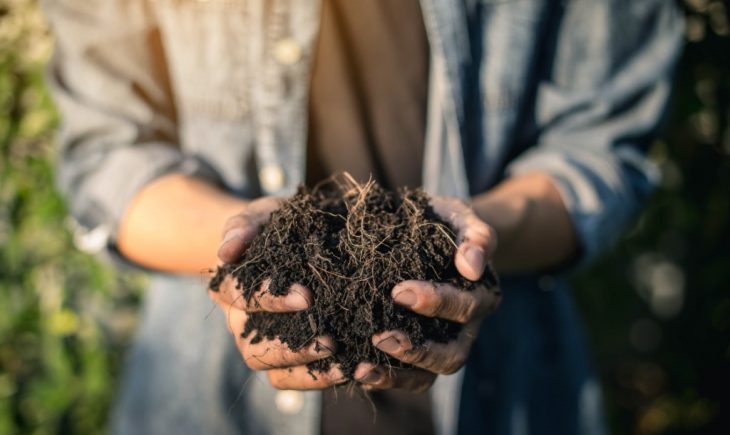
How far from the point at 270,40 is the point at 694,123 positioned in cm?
171

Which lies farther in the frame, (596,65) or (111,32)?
(596,65)

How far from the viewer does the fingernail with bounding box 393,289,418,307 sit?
875 mm

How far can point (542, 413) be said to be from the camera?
5.14ft

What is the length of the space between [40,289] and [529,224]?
1.83 meters

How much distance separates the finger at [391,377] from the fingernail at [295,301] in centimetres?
15

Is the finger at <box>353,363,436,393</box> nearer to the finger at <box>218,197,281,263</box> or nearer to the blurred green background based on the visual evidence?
the finger at <box>218,197,281,263</box>

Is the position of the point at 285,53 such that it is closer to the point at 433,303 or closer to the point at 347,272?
the point at 347,272

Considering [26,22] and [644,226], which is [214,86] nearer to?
[26,22]

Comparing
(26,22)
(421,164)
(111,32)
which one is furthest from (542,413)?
(26,22)

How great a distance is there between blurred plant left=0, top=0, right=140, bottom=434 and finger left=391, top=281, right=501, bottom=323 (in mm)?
1505

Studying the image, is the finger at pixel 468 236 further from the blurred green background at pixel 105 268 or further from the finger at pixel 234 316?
the blurred green background at pixel 105 268

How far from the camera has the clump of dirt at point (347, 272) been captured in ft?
2.97

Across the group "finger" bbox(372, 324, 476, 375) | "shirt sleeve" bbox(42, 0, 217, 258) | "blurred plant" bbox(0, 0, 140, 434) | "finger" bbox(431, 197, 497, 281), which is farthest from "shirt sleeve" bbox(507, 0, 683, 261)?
"blurred plant" bbox(0, 0, 140, 434)

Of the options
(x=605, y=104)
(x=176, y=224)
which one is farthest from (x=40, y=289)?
(x=605, y=104)
